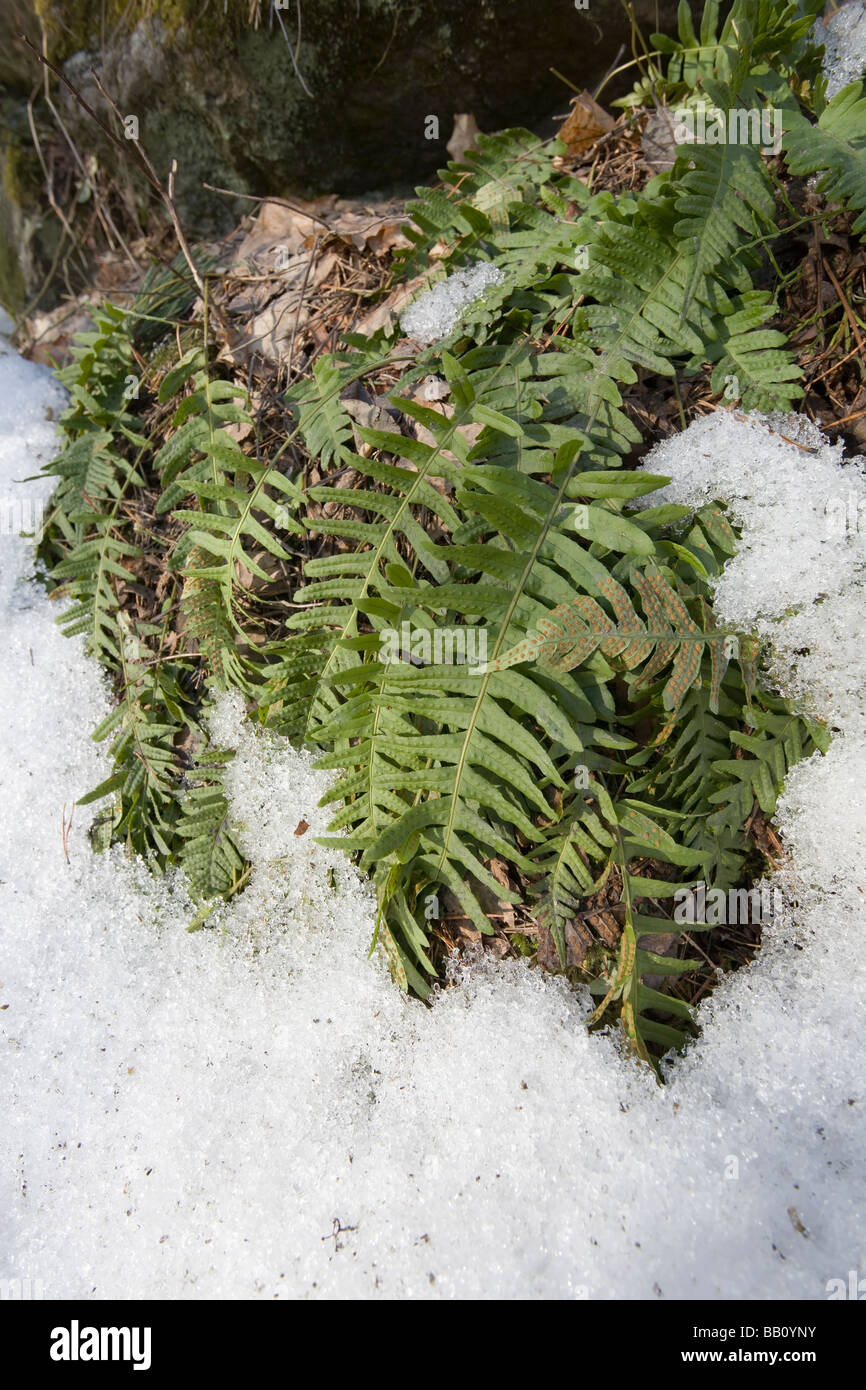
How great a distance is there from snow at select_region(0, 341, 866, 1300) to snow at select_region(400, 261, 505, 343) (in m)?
0.72

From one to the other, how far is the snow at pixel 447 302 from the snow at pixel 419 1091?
2.35ft

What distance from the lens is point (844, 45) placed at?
85.7 inches

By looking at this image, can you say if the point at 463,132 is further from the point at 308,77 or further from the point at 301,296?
the point at 301,296

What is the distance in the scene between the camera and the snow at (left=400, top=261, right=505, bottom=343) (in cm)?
225

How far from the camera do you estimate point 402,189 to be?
3.00m

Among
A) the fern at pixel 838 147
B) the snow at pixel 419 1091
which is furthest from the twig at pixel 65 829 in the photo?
the fern at pixel 838 147

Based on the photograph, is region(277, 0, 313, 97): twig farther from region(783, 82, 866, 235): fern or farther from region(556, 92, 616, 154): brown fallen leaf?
region(783, 82, 866, 235): fern

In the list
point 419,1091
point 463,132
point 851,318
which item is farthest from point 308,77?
point 419,1091

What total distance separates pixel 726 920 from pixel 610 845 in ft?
1.14

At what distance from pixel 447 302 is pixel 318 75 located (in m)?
1.22

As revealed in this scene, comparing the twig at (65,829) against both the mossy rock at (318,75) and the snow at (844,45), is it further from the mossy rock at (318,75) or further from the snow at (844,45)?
the snow at (844,45)

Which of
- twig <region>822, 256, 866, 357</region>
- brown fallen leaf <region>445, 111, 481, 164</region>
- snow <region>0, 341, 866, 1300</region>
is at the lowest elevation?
snow <region>0, 341, 866, 1300</region>

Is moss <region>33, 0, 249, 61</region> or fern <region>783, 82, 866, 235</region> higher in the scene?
moss <region>33, 0, 249, 61</region>

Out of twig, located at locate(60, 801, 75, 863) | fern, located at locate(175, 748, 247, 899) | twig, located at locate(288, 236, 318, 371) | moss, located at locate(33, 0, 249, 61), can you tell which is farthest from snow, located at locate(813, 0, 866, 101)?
twig, located at locate(60, 801, 75, 863)
